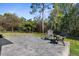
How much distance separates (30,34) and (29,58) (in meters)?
0.27

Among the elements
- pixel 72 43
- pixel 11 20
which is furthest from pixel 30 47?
pixel 72 43

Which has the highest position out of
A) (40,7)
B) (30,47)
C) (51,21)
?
(40,7)

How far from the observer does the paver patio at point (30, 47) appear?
2.39m

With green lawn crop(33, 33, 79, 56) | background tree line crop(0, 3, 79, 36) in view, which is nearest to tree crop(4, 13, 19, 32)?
background tree line crop(0, 3, 79, 36)

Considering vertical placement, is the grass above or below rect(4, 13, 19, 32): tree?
below

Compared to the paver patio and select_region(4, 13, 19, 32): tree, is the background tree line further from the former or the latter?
the paver patio

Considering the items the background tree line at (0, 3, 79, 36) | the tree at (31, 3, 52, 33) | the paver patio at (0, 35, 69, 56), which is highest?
the tree at (31, 3, 52, 33)

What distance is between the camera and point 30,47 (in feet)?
7.94

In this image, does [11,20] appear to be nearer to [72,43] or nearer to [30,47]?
[30,47]

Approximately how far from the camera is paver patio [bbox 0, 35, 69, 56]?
7.84 feet

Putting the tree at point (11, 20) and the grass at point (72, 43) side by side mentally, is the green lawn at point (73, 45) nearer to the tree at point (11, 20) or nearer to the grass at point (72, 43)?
the grass at point (72, 43)

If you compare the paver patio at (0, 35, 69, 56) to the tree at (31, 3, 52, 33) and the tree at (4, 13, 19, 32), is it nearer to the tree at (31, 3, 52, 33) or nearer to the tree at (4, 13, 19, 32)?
the tree at (4, 13, 19, 32)

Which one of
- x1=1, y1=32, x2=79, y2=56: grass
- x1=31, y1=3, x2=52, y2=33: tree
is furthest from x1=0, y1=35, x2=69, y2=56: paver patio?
x1=31, y1=3, x2=52, y2=33: tree

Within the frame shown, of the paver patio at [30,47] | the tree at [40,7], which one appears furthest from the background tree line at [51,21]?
the paver patio at [30,47]
